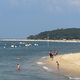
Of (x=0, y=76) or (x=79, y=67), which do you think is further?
(x=79, y=67)

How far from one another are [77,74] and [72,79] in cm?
514

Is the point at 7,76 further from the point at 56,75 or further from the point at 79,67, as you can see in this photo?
the point at 79,67

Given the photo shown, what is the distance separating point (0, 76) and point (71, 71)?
10.8 m

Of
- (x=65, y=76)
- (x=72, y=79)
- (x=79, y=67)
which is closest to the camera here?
(x=72, y=79)

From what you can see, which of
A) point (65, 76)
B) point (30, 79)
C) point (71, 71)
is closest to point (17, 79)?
point (30, 79)

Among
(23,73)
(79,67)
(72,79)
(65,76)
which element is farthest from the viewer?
(79,67)

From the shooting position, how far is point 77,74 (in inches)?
2309

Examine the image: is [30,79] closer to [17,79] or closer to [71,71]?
[17,79]

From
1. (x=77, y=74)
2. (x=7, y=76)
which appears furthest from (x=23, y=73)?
(x=77, y=74)

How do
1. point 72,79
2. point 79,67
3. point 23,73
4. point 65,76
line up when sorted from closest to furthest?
point 72,79, point 65,76, point 23,73, point 79,67

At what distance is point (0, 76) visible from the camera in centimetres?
5897

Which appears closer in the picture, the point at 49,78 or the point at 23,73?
the point at 49,78

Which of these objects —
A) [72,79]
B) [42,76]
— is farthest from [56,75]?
[72,79]

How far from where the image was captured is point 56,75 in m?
59.3
